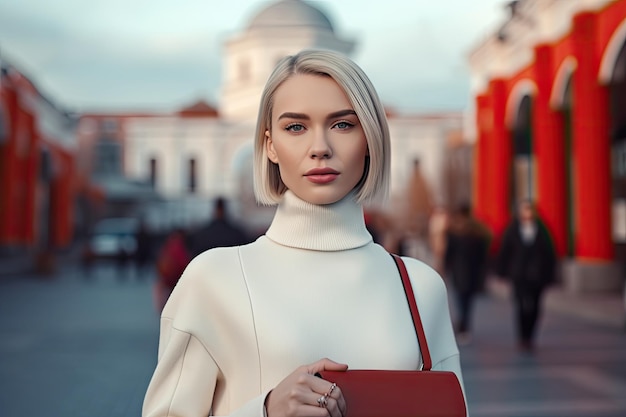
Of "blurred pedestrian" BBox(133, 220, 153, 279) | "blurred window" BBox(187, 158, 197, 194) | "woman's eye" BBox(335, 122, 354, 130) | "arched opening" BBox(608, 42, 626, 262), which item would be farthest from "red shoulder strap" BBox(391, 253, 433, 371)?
"blurred window" BBox(187, 158, 197, 194)

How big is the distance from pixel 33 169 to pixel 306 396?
31865 millimetres

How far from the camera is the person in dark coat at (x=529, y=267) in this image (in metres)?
9.61

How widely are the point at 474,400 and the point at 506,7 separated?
17.6m

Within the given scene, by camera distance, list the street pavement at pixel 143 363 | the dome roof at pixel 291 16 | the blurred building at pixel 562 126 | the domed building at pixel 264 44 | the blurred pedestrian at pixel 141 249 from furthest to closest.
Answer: the dome roof at pixel 291 16 < the domed building at pixel 264 44 < the blurred pedestrian at pixel 141 249 < the blurred building at pixel 562 126 < the street pavement at pixel 143 363

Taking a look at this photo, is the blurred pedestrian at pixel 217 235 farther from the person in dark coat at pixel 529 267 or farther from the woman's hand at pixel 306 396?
the woman's hand at pixel 306 396

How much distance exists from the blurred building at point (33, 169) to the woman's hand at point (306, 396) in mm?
23605

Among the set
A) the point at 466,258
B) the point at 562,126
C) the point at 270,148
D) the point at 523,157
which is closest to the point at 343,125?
the point at 270,148

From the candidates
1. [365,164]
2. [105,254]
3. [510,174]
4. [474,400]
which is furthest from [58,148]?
[365,164]

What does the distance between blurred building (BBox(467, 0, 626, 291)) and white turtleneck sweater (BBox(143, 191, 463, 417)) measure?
45.1 ft

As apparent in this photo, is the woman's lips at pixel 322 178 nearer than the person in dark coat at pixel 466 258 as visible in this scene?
Yes

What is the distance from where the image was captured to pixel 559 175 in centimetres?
1925

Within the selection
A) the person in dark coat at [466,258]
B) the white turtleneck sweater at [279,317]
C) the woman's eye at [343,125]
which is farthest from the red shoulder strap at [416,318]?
the person in dark coat at [466,258]

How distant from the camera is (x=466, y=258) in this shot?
10844 mm

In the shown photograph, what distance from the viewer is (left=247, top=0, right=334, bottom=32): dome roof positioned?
2126 inches
